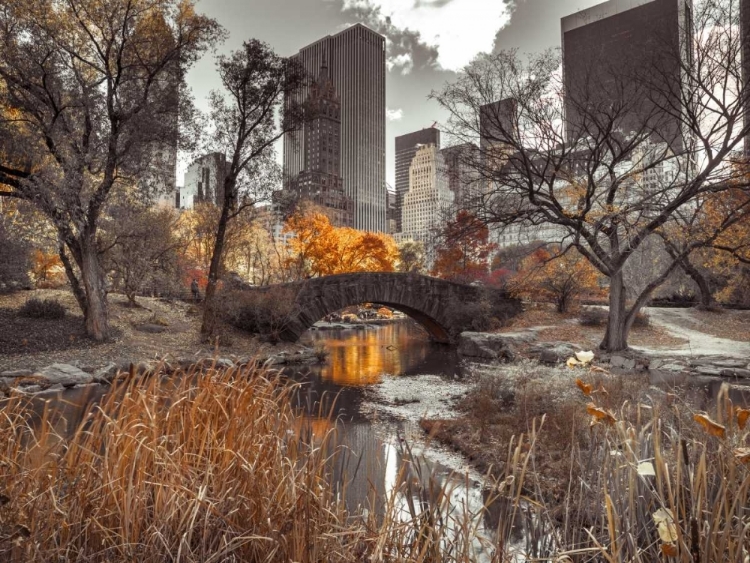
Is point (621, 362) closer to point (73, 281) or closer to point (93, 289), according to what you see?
point (93, 289)

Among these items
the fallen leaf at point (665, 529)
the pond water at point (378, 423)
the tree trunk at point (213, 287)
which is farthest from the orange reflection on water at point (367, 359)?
the fallen leaf at point (665, 529)

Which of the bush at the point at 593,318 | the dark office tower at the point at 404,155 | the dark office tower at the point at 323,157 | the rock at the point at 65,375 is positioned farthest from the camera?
the dark office tower at the point at 404,155

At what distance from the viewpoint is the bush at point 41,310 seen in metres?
13.4

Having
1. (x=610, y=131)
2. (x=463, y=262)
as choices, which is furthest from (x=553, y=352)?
(x=463, y=262)

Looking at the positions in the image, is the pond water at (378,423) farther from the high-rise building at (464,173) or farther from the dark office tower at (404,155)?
the dark office tower at (404,155)

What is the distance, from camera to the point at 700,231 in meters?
11.7

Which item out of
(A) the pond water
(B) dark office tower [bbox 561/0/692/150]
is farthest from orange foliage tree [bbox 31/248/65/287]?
(B) dark office tower [bbox 561/0/692/150]

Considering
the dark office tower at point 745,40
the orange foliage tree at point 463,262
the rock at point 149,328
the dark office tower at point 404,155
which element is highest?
the dark office tower at point 404,155

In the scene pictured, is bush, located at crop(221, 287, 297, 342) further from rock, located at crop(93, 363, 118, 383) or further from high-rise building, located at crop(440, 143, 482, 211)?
high-rise building, located at crop(440, 143, 482, 211)

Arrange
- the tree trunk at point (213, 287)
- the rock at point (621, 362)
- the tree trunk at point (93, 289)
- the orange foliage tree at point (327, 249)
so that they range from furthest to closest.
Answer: the orange foliage tree at point (327, 249)
the tree trunk at point (213, 287)
the tree trunk at point (93, 289)
the rock at point (621, 362)

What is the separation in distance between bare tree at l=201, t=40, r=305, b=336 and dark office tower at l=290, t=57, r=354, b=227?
3.09 ft

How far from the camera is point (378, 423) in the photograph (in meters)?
6.95

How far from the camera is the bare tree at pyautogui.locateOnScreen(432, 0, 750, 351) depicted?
11047 mm

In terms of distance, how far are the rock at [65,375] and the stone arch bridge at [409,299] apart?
642 cm
